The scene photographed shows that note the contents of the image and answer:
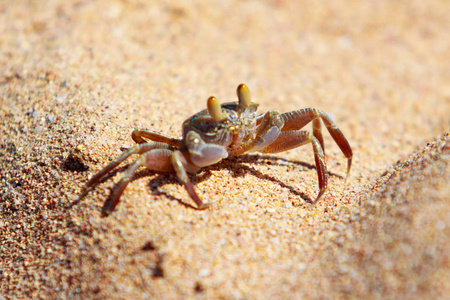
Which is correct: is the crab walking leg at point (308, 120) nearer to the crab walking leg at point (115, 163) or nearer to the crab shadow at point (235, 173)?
the crab shadow at point (235, 173)

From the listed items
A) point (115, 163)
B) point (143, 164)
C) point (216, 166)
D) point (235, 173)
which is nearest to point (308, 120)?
point (235, 173)

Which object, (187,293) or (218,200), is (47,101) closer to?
(218,200)

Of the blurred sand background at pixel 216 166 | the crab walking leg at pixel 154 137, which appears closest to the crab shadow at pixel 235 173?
the blurred sand background at pixel 216 166

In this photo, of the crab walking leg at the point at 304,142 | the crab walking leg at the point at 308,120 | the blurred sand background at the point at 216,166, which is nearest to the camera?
the blurred sand background at the point at 216,166

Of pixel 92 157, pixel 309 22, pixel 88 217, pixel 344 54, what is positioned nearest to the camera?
pixel 88 217

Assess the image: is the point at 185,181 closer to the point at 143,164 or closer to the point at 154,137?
the point at 143,164

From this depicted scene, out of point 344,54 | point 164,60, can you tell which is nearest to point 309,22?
point 344,54

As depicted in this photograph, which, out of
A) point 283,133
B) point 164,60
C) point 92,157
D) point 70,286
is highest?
point 164,60
